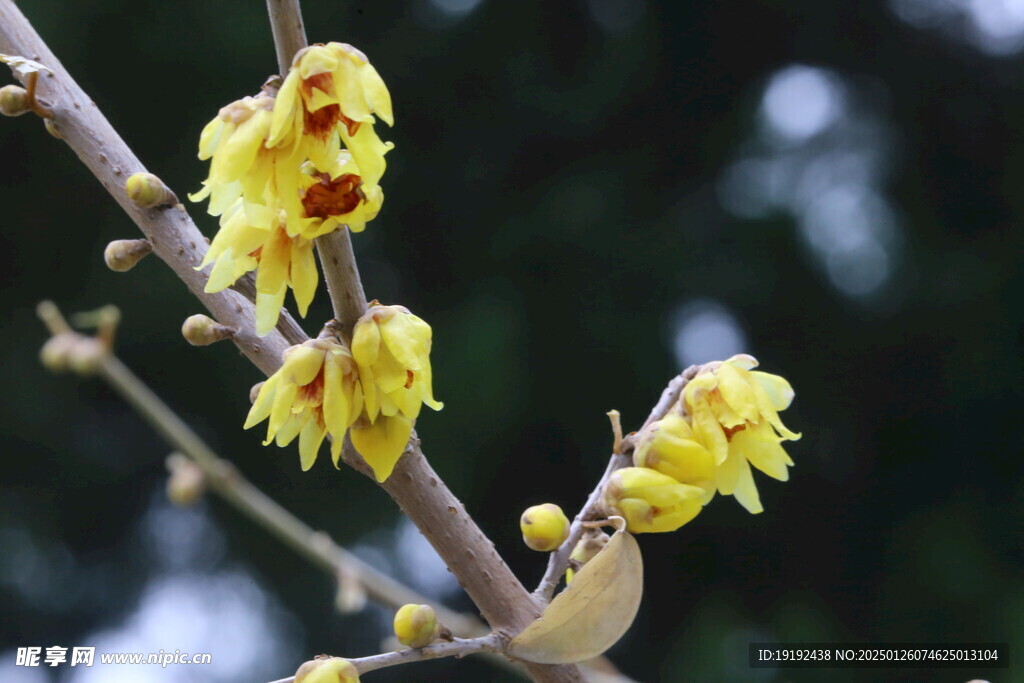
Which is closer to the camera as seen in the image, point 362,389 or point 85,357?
point 362,389

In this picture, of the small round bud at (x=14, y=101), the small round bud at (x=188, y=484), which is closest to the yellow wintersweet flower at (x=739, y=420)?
the small round bud at (x=14, y=101)

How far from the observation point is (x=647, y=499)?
0.30 m

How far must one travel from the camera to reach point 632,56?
1459 millimetres

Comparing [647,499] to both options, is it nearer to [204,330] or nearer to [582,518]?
[582,518]

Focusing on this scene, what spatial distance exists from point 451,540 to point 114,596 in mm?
1187

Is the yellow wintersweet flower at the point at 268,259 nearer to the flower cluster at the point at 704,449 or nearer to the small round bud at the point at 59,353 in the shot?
the flower cluster at the point at 704,449

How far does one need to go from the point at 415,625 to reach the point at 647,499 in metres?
0.08

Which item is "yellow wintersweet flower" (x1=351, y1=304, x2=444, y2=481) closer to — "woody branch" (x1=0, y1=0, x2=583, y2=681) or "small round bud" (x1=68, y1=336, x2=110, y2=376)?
"woody branch" (x1=0, y1=0, x2=583, y2=681)

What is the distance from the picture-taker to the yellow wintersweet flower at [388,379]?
0.26 metres

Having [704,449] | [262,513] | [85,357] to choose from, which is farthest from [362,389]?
[85,357]

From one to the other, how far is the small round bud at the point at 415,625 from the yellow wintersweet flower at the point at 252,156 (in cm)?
12

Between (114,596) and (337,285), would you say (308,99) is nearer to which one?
(337,285)

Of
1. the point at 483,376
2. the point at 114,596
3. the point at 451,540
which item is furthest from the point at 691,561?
the point at 451,540

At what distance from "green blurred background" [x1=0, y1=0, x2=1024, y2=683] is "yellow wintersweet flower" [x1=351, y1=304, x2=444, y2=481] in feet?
3.06
